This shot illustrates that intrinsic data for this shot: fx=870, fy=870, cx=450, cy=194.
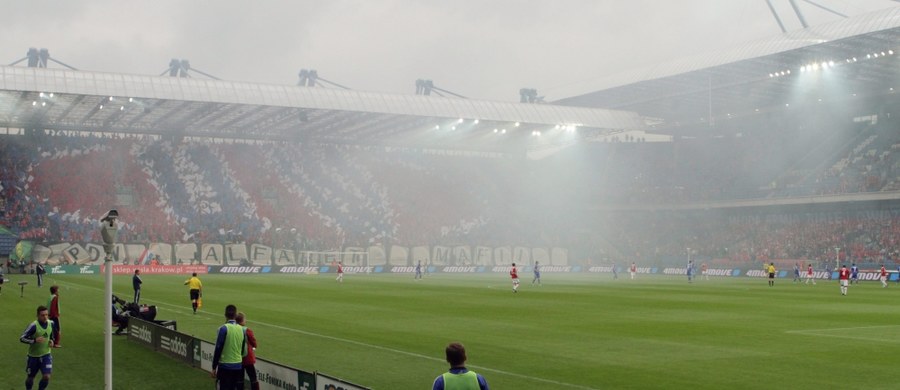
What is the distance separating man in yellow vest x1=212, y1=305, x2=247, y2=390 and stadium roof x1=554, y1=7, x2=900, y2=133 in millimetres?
58212

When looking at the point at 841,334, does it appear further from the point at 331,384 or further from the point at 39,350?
the point at 39,350

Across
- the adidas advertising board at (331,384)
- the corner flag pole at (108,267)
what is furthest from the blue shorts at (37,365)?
the adidas advertising board at (331,384)

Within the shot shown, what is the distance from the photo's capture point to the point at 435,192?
9450 centimetres

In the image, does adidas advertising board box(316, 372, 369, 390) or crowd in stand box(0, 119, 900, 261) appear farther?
crowd in stand box(0, 119, 900, 261)

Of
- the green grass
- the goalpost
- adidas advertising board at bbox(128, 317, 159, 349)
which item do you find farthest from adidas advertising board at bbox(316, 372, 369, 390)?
the goalpost

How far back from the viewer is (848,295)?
148 ft

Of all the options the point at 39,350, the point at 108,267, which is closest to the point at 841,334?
the point at 108,267

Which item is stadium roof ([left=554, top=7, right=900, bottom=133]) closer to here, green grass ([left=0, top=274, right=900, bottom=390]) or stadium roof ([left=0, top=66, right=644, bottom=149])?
stadium roof ([left=0, top=66, right=644, bottom=149])

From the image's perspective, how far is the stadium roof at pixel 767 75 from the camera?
64500mm

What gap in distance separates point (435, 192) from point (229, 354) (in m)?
80.2

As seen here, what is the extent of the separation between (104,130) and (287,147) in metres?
18.0

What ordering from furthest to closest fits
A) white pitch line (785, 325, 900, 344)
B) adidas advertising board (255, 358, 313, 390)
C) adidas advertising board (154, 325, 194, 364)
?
1. white pitch line (785, 325, 900, 344)
2. adidas advertising board (154, 325, 194, 364)
3. adidas advertising board (255, 358, 313, 390)

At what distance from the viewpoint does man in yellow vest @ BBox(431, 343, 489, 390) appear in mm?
9055

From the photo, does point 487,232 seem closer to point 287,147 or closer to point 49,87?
point 287,147
